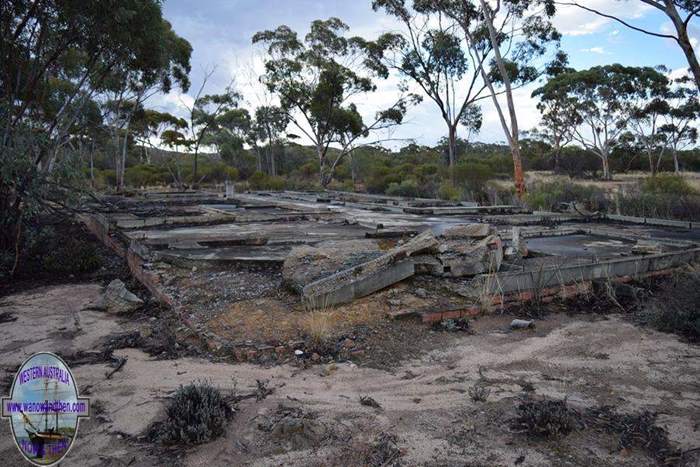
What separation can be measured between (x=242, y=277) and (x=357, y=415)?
350 cm

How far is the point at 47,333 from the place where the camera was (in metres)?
5.28

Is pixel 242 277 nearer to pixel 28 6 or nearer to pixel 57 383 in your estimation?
pixel 57 383

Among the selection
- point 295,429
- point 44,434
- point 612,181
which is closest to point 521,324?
point 295,429

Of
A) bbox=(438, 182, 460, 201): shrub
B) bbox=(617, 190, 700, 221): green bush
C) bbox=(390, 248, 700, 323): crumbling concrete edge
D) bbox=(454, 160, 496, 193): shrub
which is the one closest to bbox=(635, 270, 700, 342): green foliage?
bbox=(390, 248, 700, 323): crumbling concrete edge

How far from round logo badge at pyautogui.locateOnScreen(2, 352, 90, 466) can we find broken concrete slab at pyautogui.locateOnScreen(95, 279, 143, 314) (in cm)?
458

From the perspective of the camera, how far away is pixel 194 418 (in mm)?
3105

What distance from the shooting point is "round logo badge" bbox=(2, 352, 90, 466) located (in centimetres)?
168

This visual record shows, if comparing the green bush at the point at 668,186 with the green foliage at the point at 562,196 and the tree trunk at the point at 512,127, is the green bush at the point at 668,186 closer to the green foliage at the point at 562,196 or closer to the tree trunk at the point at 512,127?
the green foliage at the point at 562,196

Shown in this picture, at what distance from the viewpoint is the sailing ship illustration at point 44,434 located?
1695mm

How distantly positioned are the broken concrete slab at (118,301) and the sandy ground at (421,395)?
600mm

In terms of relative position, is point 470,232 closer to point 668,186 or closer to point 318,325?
point 318,325

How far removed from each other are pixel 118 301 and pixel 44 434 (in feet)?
15.5

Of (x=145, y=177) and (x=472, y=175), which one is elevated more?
(x=145, y=177)

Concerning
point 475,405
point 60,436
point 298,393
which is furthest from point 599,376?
point 60,436
